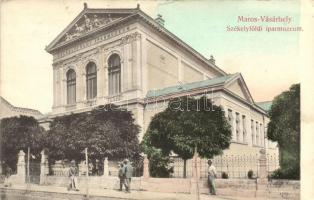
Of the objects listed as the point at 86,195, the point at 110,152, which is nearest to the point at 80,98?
the point at 110,152

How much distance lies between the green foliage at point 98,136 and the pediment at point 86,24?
106 inches

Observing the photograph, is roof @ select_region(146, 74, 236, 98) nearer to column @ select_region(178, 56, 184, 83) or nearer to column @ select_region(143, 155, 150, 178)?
column @ select_region(178, 56, 184, 83)

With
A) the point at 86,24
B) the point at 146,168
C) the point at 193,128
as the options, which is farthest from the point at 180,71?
the point at 146,168

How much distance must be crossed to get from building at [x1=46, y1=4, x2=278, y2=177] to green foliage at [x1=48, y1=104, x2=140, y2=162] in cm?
105

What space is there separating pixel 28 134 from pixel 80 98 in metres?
2.63

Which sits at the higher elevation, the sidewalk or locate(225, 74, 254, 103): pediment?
locate(225, 74, 254, 103): pediment

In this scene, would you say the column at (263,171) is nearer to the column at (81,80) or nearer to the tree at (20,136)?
the tree at (20,136)

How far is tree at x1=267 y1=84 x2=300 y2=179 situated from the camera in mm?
10883

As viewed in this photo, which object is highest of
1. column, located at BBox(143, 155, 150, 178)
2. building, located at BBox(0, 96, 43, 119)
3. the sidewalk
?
building, located at BBox(0, 96, 43, 119)

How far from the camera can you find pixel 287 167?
1112cm

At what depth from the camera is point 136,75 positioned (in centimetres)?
1656

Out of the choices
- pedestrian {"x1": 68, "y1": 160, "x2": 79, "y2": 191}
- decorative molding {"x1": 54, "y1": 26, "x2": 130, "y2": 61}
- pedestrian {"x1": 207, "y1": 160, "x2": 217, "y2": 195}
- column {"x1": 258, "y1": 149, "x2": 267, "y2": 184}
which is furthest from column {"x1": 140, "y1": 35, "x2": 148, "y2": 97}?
column {"x1": 258, "y1": 149, "x2": 267, "y2": 184}

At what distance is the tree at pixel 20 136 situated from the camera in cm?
1345

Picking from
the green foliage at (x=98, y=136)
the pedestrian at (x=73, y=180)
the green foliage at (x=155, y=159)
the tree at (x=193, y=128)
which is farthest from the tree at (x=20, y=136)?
the tree at (x=193, y=128)
